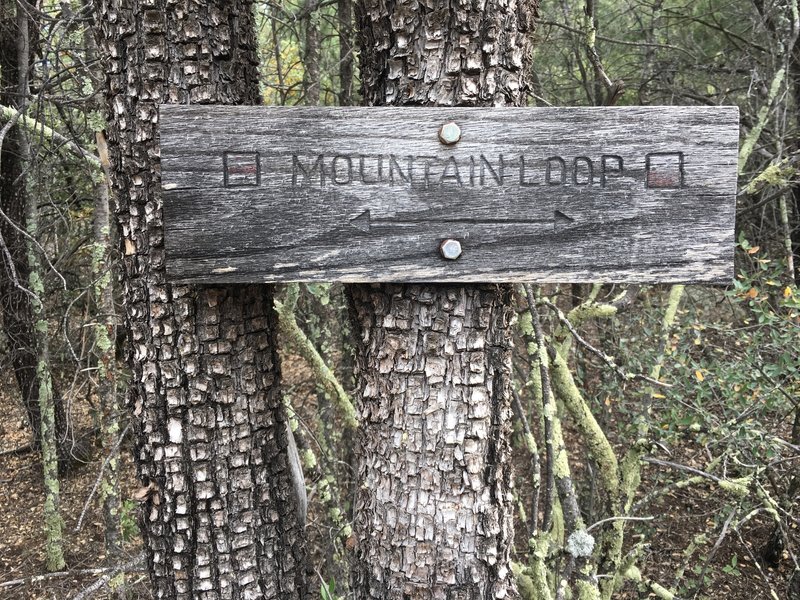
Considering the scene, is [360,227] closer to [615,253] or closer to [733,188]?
[615,253]

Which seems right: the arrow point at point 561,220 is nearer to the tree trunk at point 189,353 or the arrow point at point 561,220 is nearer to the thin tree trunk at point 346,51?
the tree trunk at point 189,353

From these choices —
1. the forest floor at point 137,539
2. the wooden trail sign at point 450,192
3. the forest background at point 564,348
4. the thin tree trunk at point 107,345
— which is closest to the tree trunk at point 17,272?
Answer: the forest background at point 564,348

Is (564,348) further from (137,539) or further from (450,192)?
(137,539)

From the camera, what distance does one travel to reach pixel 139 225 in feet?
→ 5.11

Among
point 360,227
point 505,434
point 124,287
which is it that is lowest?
point 505,434

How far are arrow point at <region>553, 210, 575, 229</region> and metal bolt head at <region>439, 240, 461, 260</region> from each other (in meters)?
0.21

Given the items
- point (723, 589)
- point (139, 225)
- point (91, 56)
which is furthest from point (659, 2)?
point (139, 225)

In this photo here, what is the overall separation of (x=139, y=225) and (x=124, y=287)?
18 centimetres

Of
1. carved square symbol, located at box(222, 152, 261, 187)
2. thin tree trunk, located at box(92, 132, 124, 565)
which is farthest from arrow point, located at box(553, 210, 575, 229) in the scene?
thin tree trunk, located at box(92, 132, 124, 565)

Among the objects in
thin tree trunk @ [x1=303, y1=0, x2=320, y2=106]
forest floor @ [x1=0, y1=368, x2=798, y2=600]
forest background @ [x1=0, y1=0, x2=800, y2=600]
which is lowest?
forest floor @ [x1=0, y1=368, x2=798, y2=600]

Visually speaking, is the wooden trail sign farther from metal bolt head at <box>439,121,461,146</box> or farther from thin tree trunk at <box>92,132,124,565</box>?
thin tree trunk at <box>92,132,124,565</box>

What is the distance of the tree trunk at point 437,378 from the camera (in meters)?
1.32

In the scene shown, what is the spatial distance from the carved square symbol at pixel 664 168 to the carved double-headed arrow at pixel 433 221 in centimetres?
19

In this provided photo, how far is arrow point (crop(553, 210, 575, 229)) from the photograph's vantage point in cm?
133
